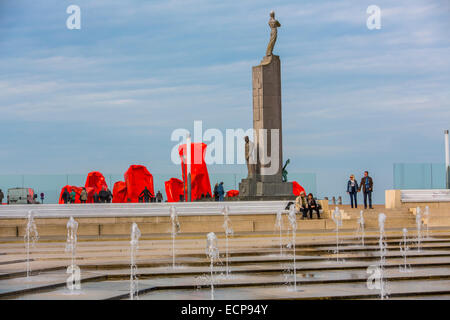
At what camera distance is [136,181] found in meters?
37.1

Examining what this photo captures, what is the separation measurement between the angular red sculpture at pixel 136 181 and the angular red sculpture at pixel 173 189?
1164 mm

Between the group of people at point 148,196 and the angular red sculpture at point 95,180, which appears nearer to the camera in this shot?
the group of people at point 148,196

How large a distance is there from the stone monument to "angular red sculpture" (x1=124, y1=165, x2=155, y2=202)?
702cm

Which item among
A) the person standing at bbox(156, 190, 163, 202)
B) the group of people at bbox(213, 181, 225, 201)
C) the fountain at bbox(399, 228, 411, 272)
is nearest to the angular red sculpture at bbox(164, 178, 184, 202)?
the person standing at bbox(156, 190, 163, 202)

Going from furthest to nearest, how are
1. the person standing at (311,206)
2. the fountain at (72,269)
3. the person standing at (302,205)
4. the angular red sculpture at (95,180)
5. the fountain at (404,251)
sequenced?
the angular red sculpture at (95,180) < the person standing at (302,205) < the person standing at (311,206) < the fountain at (404,251) < the fountain at (72,269)

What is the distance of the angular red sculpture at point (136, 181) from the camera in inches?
1457

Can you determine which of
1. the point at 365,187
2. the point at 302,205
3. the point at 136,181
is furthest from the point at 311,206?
the point at 136,181

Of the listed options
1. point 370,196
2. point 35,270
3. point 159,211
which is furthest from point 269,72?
point 35,270

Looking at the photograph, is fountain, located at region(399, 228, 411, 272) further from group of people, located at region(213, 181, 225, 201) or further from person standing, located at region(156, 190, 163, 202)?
person standing, located at region(156, 190, 163, 202)

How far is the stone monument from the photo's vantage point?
102 feet

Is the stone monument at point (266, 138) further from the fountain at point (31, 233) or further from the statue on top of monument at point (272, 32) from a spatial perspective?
the fountain at point (31, 233)

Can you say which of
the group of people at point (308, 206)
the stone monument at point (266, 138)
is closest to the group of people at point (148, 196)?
the stone monument at point (266, 138)
